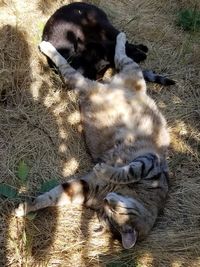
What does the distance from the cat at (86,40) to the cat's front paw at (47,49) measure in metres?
0.09

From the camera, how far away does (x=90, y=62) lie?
4512 millimetres

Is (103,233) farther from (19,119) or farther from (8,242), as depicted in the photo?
(19,119)

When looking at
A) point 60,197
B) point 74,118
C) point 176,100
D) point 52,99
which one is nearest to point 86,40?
point 52,99

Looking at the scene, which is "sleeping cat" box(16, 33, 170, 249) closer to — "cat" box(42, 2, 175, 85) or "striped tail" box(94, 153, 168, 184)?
"striped tail" box(94, 153, 168, 184)

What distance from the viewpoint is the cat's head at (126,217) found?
3.30 m

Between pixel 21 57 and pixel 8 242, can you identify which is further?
pixel 21 57

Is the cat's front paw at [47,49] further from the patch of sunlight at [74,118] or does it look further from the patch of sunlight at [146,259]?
the patch of sunlight at [146,259]

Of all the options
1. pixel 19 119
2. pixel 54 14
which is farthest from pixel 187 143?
pixel 54 14

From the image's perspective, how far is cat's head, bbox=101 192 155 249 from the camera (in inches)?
130

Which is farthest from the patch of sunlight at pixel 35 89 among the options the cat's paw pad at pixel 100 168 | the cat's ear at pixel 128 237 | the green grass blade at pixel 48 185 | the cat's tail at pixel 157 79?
the cat's ear at pixel 128 237

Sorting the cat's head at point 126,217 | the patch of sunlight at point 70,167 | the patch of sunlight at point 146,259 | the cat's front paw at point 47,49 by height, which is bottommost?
the patch of sunlight at point 70,167

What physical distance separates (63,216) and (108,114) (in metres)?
1.10

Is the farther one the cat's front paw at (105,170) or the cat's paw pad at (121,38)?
the cat's paw pad at (121,38)

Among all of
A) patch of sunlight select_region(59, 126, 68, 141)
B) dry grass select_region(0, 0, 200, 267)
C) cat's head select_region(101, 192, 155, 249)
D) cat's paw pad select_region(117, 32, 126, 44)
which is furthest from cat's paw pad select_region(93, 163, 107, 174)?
cat's paw pad select_region(117, 32, 126, 44)
